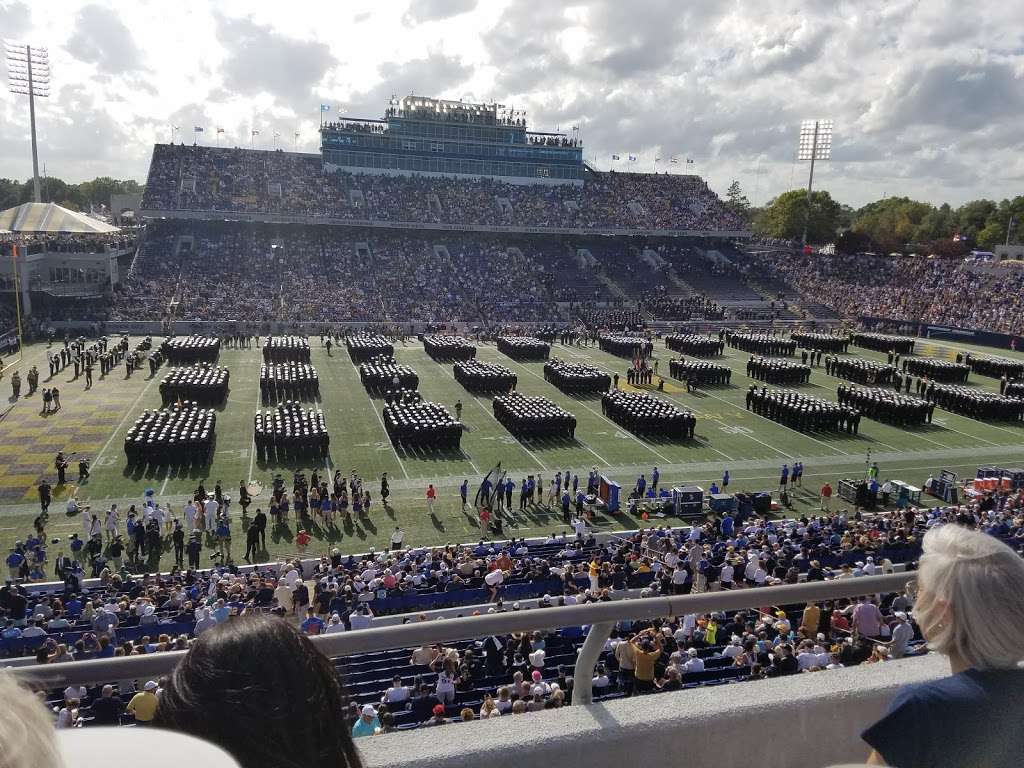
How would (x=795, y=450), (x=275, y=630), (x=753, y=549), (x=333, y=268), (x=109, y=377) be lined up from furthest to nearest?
(x=333, y=268), (x=109, y=377), (x=795, y=450), (x=753, y=549), (x=275, y=630)

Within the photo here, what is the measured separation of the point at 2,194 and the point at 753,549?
114560 mm

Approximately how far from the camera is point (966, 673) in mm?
1969

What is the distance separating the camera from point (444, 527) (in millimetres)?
19359

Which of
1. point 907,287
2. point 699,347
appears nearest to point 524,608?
point 699,347

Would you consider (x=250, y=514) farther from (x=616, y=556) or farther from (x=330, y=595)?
(x=616, y=556)

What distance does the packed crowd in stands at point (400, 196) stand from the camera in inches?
2516

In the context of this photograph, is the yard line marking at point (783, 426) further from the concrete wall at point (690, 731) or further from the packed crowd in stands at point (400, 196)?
the packed crowd in stands at point (400, 196)

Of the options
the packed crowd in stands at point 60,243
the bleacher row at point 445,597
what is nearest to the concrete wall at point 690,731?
the bleacher row at point 445,597

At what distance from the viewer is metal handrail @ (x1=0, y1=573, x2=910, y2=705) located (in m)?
2.13

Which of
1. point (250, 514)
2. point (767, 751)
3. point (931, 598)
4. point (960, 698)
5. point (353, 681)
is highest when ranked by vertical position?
point (931, 598)

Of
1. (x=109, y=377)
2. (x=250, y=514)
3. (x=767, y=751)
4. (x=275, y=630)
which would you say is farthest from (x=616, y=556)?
(x=109, y=377)

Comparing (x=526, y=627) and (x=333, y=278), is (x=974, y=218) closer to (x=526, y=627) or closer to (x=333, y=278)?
(x=333, y=278)

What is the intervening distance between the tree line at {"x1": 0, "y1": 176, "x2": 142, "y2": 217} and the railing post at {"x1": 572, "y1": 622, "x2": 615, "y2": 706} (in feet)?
381

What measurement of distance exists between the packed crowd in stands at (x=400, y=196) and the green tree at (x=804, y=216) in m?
16.8
